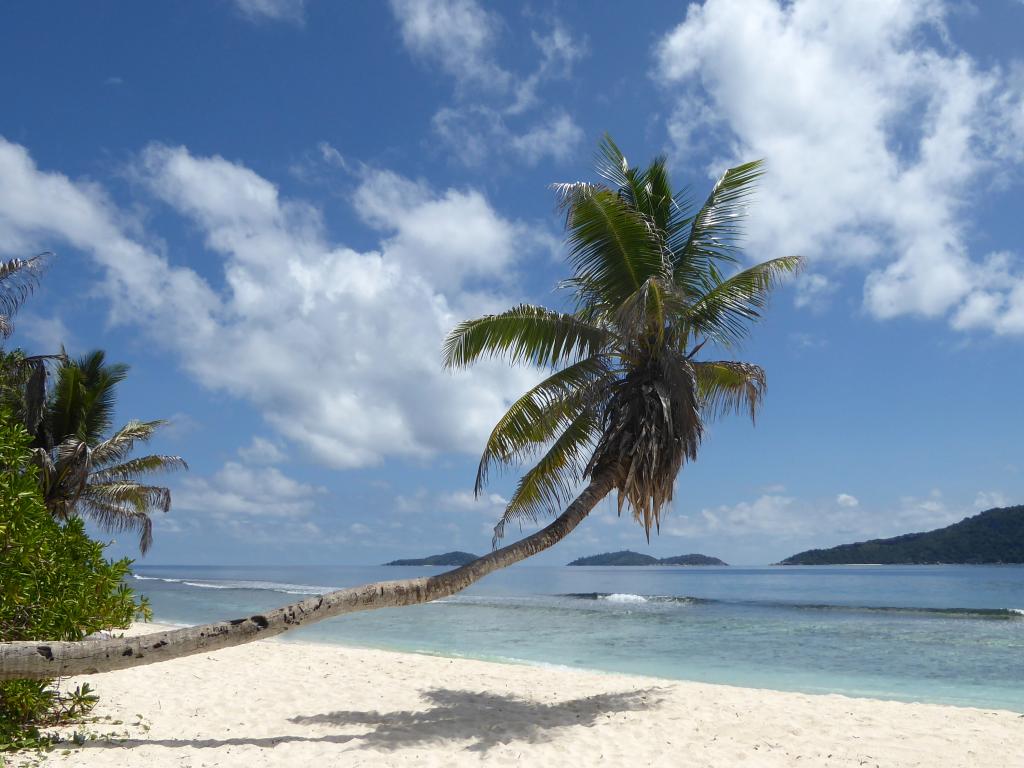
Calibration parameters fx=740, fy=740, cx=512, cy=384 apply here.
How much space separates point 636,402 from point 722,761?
11.9 ft

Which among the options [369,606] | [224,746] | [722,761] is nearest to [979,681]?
[722,761]

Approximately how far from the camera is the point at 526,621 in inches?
977

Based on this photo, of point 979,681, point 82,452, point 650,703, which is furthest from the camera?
point 82,452

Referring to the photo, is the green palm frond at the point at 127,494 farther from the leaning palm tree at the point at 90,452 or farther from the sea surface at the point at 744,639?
the sea surface at the point at 744,639

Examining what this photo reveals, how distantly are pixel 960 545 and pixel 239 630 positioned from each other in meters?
116

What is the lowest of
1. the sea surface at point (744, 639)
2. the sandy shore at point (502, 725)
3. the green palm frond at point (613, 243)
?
the sea surface at point (744, 639)

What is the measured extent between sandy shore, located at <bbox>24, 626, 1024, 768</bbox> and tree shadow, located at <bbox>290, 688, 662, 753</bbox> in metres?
0.02

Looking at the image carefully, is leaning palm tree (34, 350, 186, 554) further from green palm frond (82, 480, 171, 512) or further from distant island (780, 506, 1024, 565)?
distant island (780, 506, 1024, 565)

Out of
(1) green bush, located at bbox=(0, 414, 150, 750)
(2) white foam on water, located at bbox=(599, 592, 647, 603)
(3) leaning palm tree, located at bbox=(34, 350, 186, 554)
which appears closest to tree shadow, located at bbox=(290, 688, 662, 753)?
(1) green bush, located at bbox=(0, 414, 150, 750)

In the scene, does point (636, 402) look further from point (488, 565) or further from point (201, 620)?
point (201, 620)

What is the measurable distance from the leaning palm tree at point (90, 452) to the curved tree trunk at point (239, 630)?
490 inches

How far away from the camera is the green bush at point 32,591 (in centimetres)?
604

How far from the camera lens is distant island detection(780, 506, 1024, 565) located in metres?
93.0

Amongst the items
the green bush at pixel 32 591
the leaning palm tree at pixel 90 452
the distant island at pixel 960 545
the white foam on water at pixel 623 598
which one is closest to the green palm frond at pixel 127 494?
the leaning palm tree at pixel 90 452
